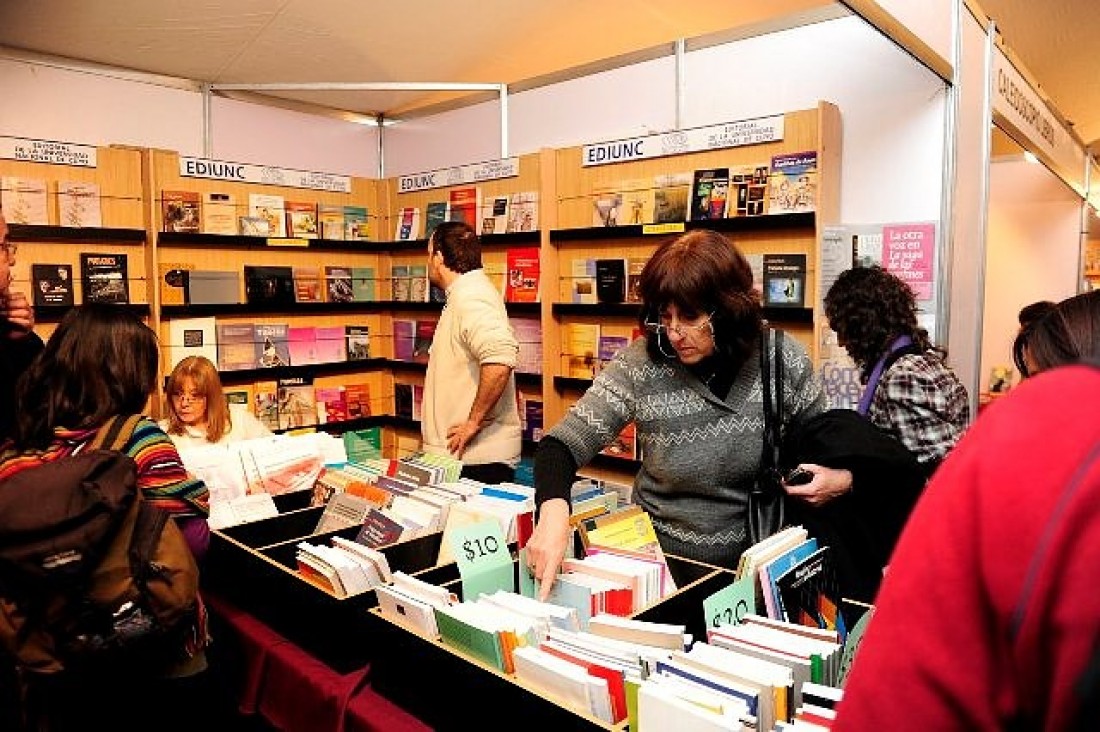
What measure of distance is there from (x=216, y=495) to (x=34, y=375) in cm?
74

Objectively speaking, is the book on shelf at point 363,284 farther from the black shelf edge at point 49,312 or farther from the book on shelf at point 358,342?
the black shelf edge at point 49,312

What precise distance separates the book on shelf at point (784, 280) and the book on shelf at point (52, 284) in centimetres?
346

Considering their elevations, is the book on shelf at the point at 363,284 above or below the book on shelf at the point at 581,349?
above

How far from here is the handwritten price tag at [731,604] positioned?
4.46ft

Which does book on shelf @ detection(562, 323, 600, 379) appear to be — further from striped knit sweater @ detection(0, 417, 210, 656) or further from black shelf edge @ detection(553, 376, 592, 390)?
striped knit sweater @ detection(0, 417, 210, 656)

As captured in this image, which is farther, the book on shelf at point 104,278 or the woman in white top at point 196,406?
the book on shelf at point 104,278

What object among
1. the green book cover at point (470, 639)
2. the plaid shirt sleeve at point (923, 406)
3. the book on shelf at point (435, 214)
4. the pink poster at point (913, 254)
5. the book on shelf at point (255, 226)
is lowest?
the green book cover at point (470, 639)

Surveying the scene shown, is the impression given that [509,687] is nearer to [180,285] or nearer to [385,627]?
[385,627]

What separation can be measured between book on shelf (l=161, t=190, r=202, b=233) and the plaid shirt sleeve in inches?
147

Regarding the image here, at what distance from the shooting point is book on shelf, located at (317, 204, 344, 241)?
524 centimetres

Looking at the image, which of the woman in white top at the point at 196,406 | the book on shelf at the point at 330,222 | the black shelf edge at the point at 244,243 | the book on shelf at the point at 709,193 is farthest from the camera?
the book on shelf at the point at 330,222

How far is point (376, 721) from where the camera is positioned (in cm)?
143

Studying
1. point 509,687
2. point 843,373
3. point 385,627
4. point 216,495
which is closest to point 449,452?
point 216,495

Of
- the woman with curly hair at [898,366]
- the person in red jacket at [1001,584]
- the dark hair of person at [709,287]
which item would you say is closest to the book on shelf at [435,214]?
the woman with curly hair at [898,366]
